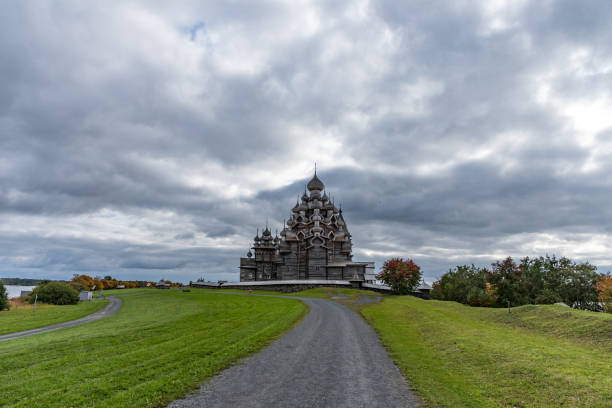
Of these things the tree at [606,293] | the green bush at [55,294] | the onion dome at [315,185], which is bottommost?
the green bush at [55,294]

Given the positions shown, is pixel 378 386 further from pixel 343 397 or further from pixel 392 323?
pixel 392 323

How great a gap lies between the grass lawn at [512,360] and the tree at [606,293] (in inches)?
340

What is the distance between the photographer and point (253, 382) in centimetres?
1060

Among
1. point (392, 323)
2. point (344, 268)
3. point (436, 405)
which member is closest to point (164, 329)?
point (392, 323)

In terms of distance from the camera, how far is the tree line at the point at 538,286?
31.5 meters

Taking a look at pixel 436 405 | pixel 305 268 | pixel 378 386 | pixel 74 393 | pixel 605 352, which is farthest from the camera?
pixel 305 268

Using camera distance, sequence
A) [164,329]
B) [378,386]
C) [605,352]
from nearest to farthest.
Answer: [378,386] → [605,352] → [164,329]

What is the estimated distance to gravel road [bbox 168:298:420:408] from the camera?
29.8 feet

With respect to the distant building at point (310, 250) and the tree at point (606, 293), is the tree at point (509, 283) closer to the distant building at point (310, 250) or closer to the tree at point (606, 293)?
the tree at point (606, 293)

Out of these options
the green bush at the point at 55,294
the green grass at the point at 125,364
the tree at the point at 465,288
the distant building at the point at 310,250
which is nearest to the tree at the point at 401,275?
the tree at the point at 465,288

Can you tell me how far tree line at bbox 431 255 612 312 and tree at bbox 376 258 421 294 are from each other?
21.1ft

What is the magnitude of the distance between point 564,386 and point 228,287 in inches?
2717

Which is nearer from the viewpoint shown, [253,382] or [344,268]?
[253,382]

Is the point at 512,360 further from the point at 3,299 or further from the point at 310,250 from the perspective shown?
the point at 310,250
